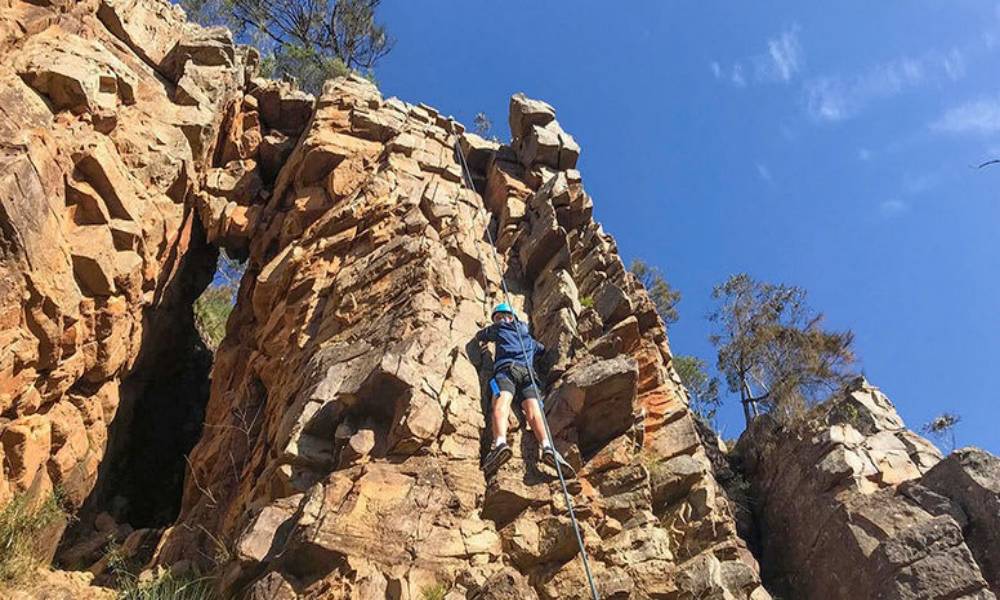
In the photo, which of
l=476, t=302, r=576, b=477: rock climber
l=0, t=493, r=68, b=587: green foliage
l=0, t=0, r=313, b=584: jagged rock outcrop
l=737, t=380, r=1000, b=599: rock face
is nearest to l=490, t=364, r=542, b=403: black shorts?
l=476, t=302, r=576, b=477: rock climber

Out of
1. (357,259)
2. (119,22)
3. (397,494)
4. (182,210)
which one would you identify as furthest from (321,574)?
(119,22)

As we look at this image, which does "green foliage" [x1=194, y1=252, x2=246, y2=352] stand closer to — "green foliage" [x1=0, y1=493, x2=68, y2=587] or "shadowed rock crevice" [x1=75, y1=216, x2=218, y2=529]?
"shadowed rock crevice" [x1=75, y1=216, x2=218, y2=529]

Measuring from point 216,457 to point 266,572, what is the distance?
457cm

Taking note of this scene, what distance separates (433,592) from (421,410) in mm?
2254

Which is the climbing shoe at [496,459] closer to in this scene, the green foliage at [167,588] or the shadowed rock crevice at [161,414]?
the green foliage at [167,588]

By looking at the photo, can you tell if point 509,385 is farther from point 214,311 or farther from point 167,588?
point 214,311

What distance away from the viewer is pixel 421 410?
8703 millimetres

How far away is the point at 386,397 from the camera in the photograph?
9.01 metres

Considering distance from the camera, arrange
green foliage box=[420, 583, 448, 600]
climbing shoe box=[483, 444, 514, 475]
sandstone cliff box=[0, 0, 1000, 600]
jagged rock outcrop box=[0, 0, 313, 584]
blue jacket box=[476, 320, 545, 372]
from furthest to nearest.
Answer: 1. blue jacket box=[476, 320, 545, 372]
2. jagged rock outcrop box=[0, 0, 313, 584]
3. climbing shoe box=[483, 444, 514, 475]
4. sandstone cliff box=[0, 0, 1000, 600]
5. green foliage box=[420, 583, 448, 600]

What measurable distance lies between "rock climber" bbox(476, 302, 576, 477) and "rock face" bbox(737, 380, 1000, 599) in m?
4.61

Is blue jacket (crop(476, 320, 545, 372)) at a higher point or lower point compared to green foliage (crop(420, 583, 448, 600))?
higher

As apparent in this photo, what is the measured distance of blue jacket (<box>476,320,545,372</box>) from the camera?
9.81 meters

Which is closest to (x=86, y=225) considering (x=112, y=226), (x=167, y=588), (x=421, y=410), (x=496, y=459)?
(x=112, y=226)

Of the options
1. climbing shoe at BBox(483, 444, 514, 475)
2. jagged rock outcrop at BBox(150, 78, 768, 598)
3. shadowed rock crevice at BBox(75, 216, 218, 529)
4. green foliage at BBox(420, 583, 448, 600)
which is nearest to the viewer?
green foliage at BBox(420, 583, 448, 600)
